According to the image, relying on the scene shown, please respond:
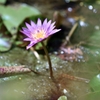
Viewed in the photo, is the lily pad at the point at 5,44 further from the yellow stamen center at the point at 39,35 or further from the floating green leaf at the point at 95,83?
the floating green leaf at the point at 95,83

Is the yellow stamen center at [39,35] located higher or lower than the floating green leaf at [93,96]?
→ higher

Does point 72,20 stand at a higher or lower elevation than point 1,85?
higher

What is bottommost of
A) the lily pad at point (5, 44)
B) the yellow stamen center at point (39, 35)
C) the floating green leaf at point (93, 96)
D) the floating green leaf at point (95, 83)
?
the floating green leaf at point (93, 96)

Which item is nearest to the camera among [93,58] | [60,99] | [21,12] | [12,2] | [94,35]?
[60,99]

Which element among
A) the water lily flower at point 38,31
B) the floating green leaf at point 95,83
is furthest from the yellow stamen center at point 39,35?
the floating green leaf at point 95,83

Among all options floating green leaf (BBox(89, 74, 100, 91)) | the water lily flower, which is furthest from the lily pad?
floating green leaf (BBox(89, 74, 100, 91))

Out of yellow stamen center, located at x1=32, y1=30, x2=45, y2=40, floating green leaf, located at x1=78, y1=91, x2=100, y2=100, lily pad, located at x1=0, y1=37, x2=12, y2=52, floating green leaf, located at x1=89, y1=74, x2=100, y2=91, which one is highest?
yellow stamen center, located at x1=32, y1=30, x2=45, y2=40

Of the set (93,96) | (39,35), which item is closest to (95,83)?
(93,96)

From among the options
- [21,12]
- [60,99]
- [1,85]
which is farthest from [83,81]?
[21,12]

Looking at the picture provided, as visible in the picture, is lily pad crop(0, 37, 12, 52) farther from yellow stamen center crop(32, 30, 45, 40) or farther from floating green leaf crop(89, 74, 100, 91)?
floating green leaf crop(89, 74, 100, 91)

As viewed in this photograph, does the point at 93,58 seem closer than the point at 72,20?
Yes

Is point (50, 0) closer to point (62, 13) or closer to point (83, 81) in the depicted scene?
point (62, 13)
